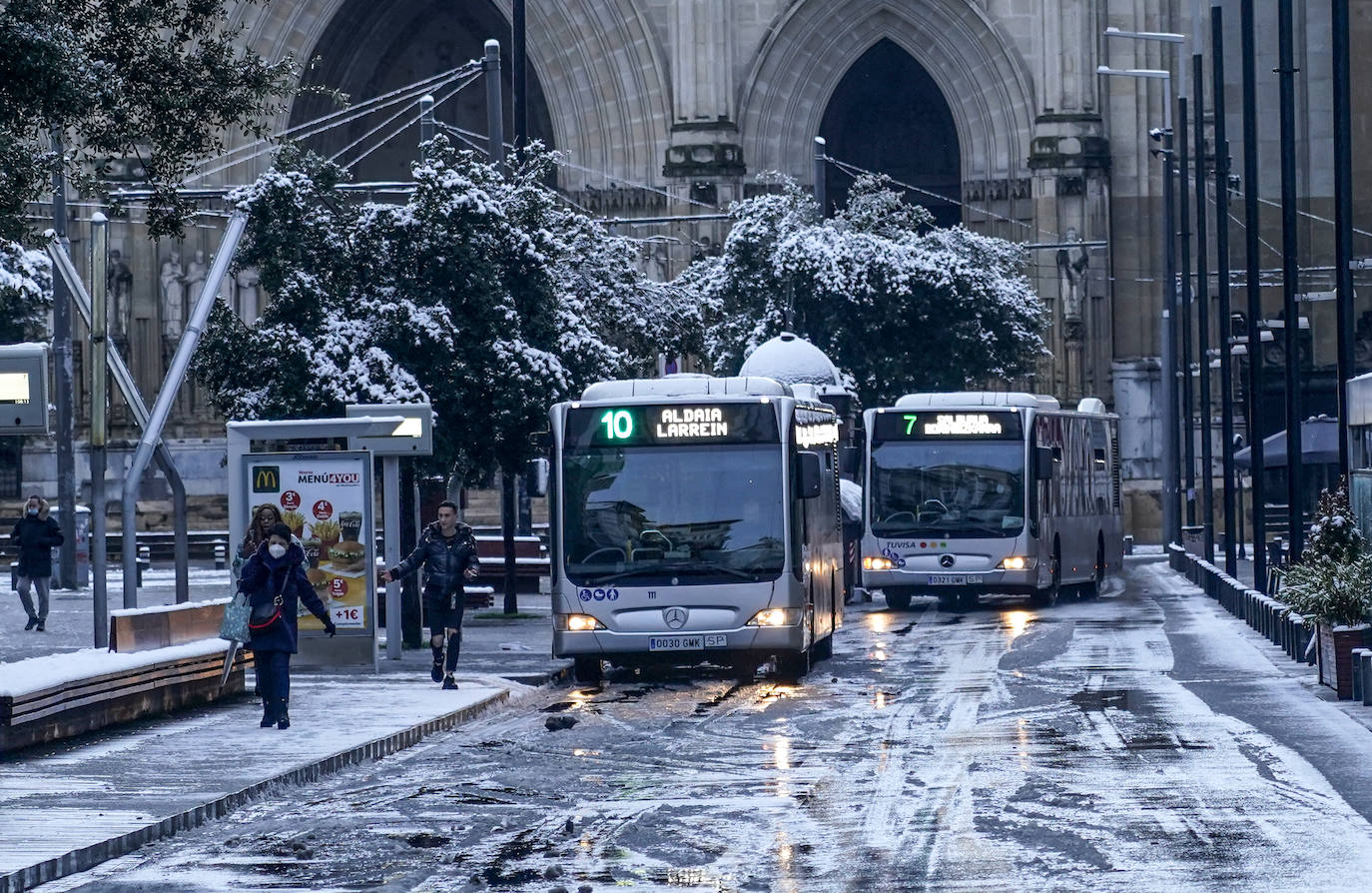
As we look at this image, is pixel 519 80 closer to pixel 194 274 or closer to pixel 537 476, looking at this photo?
pixel 537 476

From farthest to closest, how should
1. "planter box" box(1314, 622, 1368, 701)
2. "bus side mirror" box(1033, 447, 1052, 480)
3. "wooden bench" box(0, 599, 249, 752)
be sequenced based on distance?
"bus side mirror" box(1033, 447, 1052, 480), "planter box" box(1314, 622, 1368, 701), "wooden bench" box(0, 599, 249, 752)

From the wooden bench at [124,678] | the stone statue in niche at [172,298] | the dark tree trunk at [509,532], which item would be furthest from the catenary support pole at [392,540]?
the stone statue in niche at [172,298]

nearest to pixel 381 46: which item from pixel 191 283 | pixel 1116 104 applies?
pixel 191 283

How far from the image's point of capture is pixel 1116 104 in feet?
181

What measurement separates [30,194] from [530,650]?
909 cm

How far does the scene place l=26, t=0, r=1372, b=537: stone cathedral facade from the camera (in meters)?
54.3

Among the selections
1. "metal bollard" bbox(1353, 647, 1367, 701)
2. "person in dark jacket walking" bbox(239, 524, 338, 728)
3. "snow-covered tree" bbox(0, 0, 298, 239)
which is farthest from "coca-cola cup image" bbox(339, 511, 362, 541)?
"metal bollard" bbox(1353, 647, 1367, 701)

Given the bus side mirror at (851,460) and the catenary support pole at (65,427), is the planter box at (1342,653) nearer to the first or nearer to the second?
the bus side mirror at (851,460)

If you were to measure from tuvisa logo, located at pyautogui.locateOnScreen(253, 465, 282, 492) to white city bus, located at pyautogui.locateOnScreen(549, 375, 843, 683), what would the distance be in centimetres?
246

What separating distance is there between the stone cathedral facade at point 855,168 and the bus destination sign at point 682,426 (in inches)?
1262

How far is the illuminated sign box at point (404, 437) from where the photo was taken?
21.8 m

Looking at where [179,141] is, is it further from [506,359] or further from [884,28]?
[884,28]

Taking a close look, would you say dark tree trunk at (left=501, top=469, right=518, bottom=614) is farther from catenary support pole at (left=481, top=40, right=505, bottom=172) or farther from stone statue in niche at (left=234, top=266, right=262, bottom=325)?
stone statue in niche at (left=234, top=266, right=262, bottom=325)

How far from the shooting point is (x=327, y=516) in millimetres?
21016
